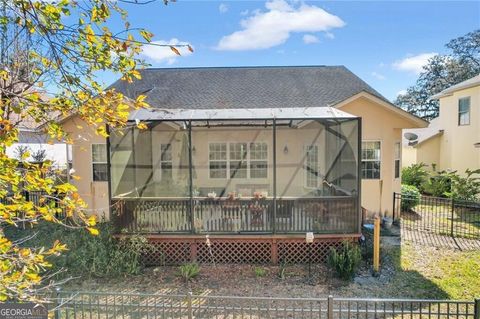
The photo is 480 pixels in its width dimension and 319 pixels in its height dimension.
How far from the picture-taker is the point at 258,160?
1303 centimetres

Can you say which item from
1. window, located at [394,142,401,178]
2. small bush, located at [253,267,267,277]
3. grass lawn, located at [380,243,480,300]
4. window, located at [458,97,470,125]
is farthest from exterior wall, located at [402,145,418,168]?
small bush, located at [253,267,267,277]

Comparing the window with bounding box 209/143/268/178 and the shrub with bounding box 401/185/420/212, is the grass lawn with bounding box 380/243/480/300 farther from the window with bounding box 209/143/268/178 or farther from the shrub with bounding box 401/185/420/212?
the window with bounding box 209/143/268/178

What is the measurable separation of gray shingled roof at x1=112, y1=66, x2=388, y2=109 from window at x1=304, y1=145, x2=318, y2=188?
1988 mm

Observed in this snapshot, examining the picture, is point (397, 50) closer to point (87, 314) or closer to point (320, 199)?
point (320, 199)

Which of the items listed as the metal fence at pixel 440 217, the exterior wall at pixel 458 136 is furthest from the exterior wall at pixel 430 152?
the metal fence at pixel 440 217

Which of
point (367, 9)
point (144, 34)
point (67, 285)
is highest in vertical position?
point (367, 9)

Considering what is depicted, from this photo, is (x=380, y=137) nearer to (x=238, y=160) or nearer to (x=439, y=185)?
(x=238, y=160)

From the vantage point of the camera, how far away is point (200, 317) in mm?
5605

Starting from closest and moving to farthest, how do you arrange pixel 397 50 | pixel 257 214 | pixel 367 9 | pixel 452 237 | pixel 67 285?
pixel 67 285 < pixel 257 214 < pixel 452 237 < pixel 367 9 < pixel 397 50

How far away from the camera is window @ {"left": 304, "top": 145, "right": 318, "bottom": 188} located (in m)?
11.5

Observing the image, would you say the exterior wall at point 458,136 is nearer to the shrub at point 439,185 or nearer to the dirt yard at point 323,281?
the shrub at point 439,185

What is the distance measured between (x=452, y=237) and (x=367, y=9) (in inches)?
324

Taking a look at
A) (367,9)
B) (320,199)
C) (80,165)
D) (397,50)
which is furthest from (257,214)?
(397,50)

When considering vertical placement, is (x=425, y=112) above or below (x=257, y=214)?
above
